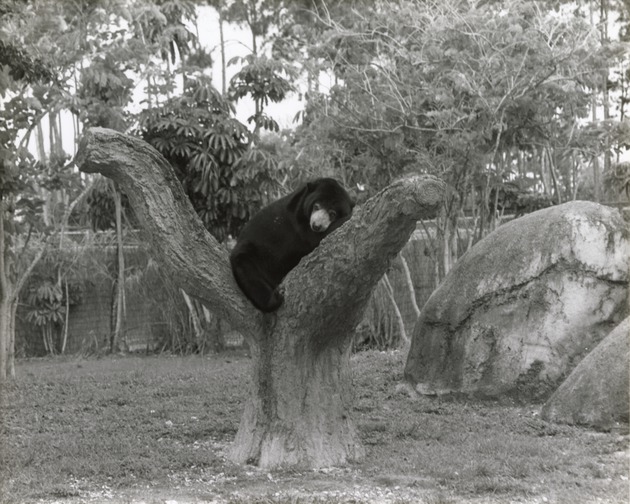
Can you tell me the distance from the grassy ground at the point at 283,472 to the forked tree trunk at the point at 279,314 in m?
0.28

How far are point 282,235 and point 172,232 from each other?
2.92ft

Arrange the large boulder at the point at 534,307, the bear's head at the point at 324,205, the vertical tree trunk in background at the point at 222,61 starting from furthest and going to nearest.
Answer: the vertical tree trunk in background at the point at 222,61
the large boulder at the point at 534,307
the bear's head at the point at 324,205

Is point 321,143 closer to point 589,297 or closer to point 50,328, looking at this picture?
point 589,297

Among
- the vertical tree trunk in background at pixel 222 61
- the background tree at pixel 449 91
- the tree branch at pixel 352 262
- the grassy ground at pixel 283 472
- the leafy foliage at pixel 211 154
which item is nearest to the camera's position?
the tree branch at pixel 352 262

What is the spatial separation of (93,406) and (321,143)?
5363 millimetres

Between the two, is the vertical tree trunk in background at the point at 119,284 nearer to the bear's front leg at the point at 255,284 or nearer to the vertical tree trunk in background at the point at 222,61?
the vertical tree trunk in background at the point at 222,61

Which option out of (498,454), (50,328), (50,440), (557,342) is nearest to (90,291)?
(50,328)

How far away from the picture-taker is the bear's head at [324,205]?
6.14 m

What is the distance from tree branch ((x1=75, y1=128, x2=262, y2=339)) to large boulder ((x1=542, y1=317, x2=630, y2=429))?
9.70 feet

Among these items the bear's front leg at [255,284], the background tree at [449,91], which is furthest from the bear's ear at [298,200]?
the background tree at [449,91]

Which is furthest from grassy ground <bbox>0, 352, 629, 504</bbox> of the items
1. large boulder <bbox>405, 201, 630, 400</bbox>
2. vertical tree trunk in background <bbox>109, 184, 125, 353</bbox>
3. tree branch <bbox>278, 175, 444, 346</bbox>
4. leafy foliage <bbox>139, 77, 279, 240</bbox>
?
vertical tree trunk in background <bbox>109, 184, 125, 353</bbox>

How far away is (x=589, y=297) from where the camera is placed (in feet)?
27.6

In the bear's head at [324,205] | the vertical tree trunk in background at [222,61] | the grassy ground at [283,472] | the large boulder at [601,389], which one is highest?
the vertical tree trunk in background at [222,61]

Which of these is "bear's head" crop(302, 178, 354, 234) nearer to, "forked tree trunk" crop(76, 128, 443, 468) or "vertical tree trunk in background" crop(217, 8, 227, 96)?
"forked tree trunk" crop(76, 128, 443, 468)
